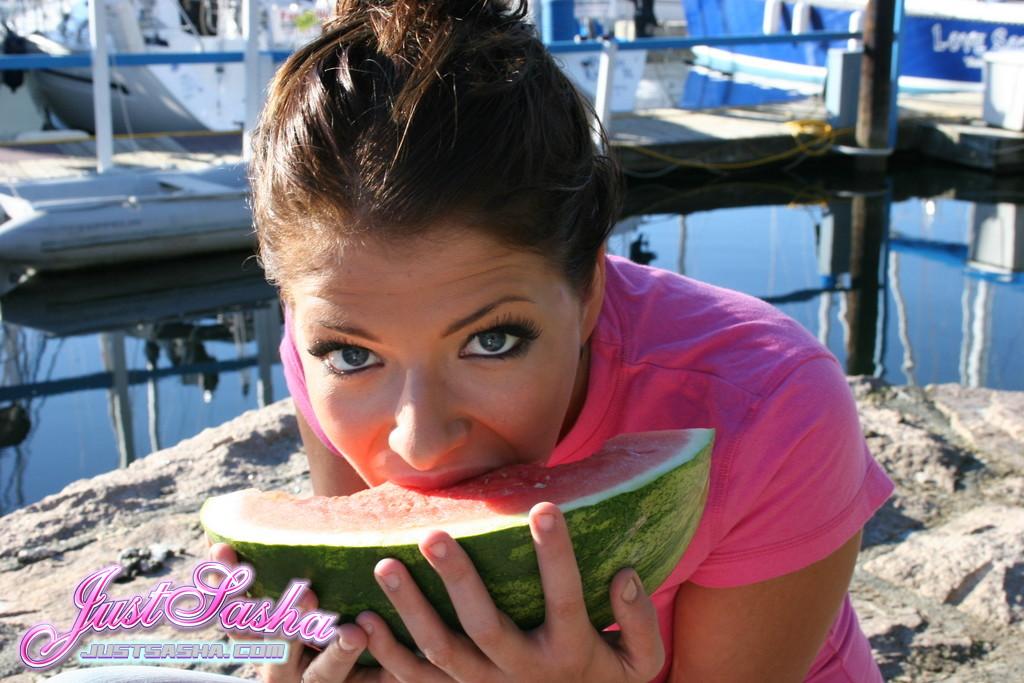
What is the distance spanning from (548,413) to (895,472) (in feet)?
6.22

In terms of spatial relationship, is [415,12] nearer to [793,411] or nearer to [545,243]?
[545,243]

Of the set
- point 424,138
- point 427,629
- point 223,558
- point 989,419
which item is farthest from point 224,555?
point 989,419

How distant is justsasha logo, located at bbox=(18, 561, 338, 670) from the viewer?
168cm

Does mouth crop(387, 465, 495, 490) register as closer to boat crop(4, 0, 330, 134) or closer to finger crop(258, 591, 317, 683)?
finger crop(258, 591, 317, 683)

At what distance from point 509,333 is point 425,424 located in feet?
0.67

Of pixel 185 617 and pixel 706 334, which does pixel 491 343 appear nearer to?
pixel 706 334

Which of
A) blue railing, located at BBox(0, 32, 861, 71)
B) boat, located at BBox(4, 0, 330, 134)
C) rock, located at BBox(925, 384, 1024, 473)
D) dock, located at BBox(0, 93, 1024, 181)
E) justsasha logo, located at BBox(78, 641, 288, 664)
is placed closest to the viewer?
justsasha logo, located at BBox(78, 641, 288, 664)

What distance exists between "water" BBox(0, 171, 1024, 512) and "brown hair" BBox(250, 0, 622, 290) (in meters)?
3.95

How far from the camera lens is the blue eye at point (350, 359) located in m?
1.78

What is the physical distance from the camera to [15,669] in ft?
8.36

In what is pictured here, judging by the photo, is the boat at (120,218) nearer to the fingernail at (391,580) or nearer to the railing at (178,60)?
the railing at (178,60)

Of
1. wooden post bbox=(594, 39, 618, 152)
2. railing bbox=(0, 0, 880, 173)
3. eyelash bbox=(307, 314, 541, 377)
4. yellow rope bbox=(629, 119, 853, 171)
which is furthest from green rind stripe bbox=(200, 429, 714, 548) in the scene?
yellow rope bbox=(629, 119, 853, 171)

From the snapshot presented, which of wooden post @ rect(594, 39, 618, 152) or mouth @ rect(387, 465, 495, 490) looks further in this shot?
wooden post @ rect(594, 39, 618, 152)

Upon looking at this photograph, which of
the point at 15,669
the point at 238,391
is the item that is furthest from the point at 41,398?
the point at 15,669
